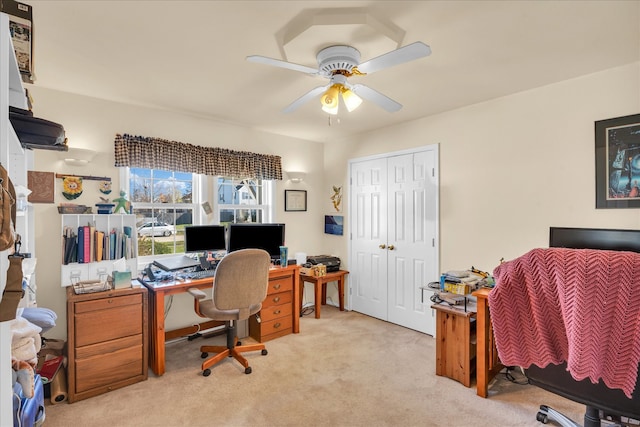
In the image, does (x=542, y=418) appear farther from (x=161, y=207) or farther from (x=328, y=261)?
(x=161, y=207)

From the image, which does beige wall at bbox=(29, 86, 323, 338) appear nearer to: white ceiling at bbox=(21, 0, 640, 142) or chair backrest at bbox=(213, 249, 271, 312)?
white ceiling at bbox=(21, 0, 640, 142)

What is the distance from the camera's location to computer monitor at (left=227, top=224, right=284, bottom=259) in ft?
11.3

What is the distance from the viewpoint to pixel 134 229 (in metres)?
2.98

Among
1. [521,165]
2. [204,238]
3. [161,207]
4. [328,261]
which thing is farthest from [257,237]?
[521,165]

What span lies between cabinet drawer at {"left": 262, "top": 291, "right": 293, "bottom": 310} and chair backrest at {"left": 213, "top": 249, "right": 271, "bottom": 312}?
20.4 inches

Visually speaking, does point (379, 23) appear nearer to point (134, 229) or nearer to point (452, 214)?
point (452, 214)

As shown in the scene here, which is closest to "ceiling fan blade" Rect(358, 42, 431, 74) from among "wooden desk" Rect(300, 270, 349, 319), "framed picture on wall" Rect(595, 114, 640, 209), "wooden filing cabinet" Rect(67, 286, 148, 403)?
"framed picture on wall" Rect(595, 114, 640, 209)

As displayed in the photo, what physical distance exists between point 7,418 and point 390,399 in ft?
6.91

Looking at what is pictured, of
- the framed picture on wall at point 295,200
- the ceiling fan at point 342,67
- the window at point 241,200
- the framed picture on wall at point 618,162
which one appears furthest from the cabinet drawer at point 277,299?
the framed picture on wall at point 618,162

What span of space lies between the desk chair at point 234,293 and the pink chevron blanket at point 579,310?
6.17 ft

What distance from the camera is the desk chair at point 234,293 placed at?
2.61 meters

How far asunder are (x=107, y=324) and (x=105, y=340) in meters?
0.12

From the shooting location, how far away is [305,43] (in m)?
1.90

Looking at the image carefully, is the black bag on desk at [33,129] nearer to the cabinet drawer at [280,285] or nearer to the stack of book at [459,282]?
the cabinet drawer at [280,285]
